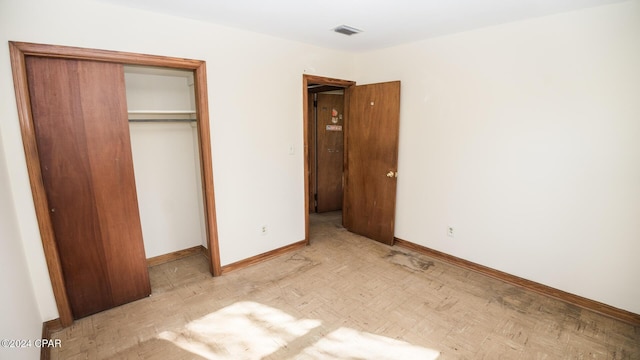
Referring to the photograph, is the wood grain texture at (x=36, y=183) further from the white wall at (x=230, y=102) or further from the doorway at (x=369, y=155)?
the doorway at (x=369, y=155)

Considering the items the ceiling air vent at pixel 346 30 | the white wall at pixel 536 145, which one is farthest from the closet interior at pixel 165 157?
the white wall at pixel 536 145

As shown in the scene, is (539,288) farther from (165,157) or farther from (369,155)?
(165,157)

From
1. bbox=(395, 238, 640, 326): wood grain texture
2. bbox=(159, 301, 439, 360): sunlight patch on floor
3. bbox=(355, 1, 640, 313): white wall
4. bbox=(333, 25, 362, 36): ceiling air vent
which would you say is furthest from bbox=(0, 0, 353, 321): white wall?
bbox=(395, 238, 640, 326): wood grain texture

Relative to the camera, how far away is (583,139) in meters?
2.40

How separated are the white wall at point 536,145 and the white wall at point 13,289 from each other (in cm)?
356

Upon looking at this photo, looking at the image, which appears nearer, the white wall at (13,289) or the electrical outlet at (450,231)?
the white wall at (13,289)

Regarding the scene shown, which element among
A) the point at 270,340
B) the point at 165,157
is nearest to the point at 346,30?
the point at 165,157

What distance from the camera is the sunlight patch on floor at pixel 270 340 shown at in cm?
205

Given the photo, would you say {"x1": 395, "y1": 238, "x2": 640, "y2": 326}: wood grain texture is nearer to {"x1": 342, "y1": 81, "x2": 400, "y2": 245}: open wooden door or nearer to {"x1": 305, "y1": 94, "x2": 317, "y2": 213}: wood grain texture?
{"x1": 342, "y1": 81, "x2": 400, "y2": 245}: open wooden door

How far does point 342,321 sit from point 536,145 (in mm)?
2316

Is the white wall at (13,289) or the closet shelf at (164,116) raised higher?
the closet shelf at (164,116)

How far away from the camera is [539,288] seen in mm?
2758

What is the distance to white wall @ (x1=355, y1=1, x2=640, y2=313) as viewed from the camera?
227 centimetres

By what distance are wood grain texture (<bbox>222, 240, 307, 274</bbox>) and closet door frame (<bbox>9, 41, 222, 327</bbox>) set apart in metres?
1.16
